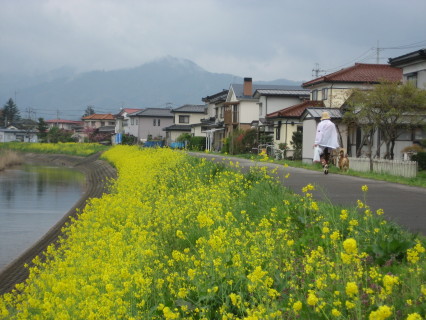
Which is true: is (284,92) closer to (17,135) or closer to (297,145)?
(297,145)

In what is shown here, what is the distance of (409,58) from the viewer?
23.1m

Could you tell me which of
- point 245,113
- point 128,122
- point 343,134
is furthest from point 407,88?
point 128,122

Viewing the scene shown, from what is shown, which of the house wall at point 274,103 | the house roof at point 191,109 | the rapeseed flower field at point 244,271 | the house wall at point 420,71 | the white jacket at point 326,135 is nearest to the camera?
the rapeseed flower field at point 244,271

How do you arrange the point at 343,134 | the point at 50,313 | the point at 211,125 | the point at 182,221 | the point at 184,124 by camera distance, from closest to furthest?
1. the point at 50,313
2. the point at 182,221
3. the point at 343,134
4. the point at 211,125
5. the point at 184,124

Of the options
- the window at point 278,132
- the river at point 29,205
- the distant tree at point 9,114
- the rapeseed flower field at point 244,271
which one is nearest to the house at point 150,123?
the river at point 29,205

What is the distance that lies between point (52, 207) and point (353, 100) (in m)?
12.5

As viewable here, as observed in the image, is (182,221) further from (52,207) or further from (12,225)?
(52,207)

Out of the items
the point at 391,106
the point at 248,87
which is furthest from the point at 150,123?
the point at 391,106

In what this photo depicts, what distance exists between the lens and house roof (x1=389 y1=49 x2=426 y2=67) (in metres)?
22.2

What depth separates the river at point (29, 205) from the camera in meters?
14.8

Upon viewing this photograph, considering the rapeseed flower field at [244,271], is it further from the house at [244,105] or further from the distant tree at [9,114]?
the distant tree at [9,114]

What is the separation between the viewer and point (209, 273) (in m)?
4.64

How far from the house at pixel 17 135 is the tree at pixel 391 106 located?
8888 cm

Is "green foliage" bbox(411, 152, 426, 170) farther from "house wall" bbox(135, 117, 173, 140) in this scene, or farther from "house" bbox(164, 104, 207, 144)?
"house wall" bbox(135, 117, 173, 140)
